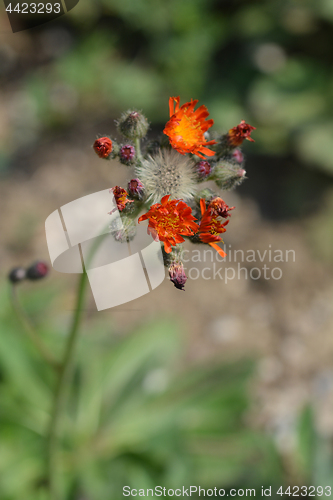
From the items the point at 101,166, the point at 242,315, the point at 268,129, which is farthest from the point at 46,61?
the point at 242,315

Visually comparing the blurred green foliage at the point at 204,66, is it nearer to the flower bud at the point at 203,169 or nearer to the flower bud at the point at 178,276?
the flower bud at the point at 203,169

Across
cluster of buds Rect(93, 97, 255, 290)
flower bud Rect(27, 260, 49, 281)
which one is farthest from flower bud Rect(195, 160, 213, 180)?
flower bud Rect(27, 260, 49, 281)

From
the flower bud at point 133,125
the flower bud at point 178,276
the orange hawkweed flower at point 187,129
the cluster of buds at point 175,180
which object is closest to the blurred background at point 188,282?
the flower bud at point 178,276

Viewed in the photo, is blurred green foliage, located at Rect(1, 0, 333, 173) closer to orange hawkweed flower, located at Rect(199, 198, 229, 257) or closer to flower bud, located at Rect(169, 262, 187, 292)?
orange hawkweed flower, located at Rect(199, 198, 229, 257)

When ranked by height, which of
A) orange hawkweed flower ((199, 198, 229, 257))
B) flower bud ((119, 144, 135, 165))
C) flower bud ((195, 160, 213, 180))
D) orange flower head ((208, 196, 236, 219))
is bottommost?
orange hawkweed flower ((199, 198, 229, 257))

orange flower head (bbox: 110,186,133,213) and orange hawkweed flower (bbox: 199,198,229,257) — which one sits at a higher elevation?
orange flower head (bbox: 110,186,133,213)

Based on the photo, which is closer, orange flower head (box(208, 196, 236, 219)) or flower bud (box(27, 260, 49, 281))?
orange flower head (box(208, 196, 236, 219))
